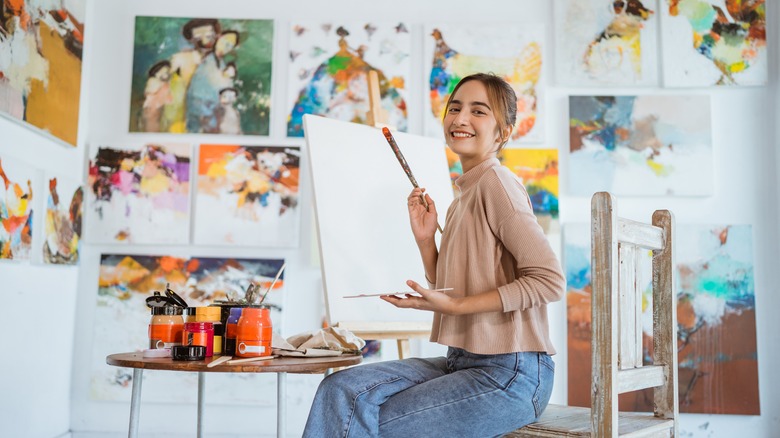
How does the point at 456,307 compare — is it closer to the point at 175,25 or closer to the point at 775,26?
the point at 175,25

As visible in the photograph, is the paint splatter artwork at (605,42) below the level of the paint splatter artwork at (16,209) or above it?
above

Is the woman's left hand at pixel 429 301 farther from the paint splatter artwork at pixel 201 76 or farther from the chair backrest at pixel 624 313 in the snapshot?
the paint splatter artwork at pixel 201 76

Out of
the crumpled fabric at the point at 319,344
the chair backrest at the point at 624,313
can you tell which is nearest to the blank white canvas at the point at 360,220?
the crumpled fabric at the point at 319,344

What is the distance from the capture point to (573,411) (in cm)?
171

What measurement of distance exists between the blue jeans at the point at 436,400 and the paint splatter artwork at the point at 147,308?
178 centimetres

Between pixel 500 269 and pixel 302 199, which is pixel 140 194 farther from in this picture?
pixel 500 269

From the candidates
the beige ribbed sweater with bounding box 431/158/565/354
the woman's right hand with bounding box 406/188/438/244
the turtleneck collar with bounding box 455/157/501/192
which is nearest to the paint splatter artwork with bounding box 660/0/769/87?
the woman's right hand with bounding box 406/188/438/244

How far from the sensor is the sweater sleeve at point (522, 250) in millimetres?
1360

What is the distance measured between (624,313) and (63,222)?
7.70 feet

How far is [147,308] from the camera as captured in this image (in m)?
3.11

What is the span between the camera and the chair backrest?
1.44 meters

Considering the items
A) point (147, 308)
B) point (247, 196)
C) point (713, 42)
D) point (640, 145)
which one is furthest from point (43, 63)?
point (713, 42)

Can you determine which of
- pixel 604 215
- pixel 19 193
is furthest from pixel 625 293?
pixel 19 193

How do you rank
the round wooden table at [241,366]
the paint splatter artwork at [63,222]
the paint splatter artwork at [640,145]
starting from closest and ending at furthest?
the round wooden table at [241,366]
the paint splatter artwork at [63,222]
the paint splatter artwork at [640,145]
